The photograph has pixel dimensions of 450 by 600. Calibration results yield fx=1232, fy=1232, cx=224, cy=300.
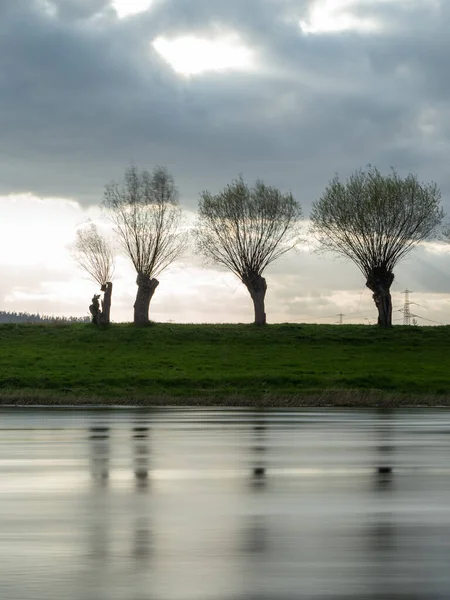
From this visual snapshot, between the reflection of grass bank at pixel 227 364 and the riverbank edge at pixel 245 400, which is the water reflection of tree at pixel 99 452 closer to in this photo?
the riverbank edge at pixel 245 400

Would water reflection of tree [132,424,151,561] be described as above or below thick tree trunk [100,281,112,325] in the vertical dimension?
below

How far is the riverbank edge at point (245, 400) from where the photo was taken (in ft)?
167

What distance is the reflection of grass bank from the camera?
55719 millimetres

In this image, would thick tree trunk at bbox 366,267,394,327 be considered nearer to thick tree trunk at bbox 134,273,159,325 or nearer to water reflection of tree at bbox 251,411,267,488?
thick tree trunk at bbox 134,273,159,325

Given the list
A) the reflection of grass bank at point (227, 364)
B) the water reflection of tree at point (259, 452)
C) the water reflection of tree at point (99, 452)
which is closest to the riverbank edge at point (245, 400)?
the reflection of grass bank at point (227, 364)

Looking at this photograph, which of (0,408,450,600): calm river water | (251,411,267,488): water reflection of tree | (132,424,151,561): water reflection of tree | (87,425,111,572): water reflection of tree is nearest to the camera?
(0,408,450,600): calm river water

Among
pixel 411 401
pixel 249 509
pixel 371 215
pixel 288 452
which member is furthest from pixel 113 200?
pixel 249 509

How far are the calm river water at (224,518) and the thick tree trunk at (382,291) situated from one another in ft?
211

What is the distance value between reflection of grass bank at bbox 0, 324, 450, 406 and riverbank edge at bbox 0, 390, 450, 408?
0.09 metres

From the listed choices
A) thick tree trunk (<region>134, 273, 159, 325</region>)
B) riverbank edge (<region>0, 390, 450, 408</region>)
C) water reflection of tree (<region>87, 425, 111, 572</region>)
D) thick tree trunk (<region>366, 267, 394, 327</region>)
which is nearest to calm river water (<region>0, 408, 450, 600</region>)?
water reflection of tree (<region>87, 425, 111, 572</region>)

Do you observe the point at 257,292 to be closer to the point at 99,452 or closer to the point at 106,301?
the point at 106,301

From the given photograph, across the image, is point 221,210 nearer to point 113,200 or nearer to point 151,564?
point 113,200

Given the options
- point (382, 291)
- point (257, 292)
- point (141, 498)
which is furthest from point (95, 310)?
point (141, 498)

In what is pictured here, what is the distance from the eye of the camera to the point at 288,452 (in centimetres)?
2359
